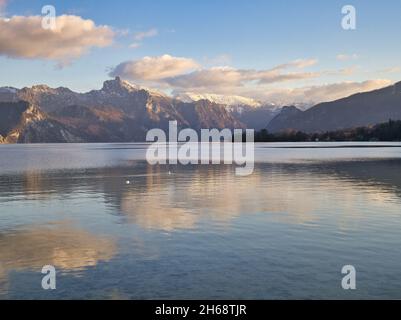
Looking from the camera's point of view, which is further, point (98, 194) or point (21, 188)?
point (21, 188)

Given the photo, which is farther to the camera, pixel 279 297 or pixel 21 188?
pixel 21 188

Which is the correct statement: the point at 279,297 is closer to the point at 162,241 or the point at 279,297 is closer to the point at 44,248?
the point at 162,241

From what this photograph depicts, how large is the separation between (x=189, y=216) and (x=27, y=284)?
A: 18.7 metres

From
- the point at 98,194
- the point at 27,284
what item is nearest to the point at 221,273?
the point at 27,284

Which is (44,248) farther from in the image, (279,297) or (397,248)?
(397,248)

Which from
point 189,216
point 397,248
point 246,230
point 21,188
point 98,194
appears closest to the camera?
point 397,248

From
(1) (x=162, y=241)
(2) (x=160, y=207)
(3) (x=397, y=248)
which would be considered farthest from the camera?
(2) (x=160, y=207)

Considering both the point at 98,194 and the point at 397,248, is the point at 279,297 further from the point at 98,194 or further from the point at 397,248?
the point at 98,194

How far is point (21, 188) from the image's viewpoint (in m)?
61.2

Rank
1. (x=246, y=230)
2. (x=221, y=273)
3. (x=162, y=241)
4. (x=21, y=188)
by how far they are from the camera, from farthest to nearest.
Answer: (x=21, y=188) < (x=246, y=230) < (x=162, y=241) < (x=221, y=273)
